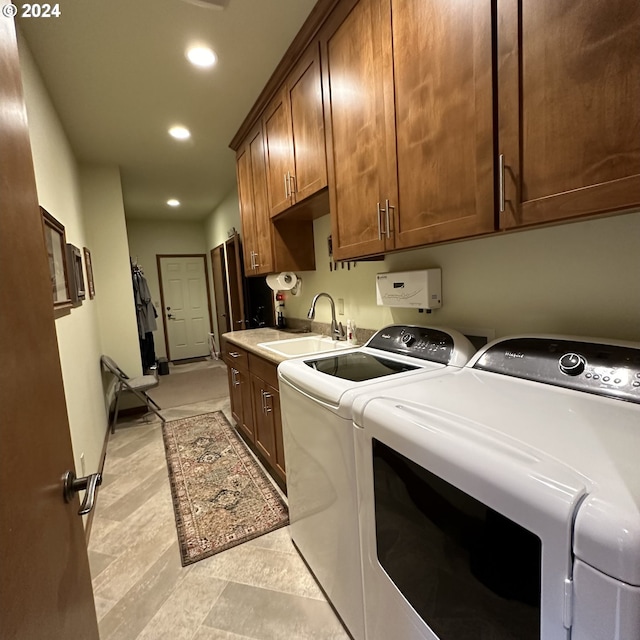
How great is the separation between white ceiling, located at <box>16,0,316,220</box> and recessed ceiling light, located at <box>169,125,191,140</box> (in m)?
0.05

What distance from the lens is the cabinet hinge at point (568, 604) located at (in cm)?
49

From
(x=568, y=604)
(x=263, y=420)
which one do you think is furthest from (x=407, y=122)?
(x=263, y=420)

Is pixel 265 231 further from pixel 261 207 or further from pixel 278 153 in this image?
pixel 278 153

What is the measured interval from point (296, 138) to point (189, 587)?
2.37 m

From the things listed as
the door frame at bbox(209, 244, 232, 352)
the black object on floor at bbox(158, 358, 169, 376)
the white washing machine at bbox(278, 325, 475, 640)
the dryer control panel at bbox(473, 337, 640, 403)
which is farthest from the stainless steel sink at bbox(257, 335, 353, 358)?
the black object on floor at bbox(158, 358, 169, 376)

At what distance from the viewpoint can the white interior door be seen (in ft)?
20.2

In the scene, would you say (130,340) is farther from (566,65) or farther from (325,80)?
(566,65)

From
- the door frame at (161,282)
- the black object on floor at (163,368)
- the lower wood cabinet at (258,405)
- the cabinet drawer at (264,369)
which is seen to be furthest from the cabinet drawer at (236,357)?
the door frame at (161,282)

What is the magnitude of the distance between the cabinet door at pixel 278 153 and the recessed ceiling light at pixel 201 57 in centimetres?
42

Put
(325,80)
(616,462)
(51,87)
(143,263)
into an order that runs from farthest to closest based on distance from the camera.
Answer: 1. (143,263)
2. (51,87)
3. (325,80)
4. (616,462)

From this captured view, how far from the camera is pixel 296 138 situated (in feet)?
6.56

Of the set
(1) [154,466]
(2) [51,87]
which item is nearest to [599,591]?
(1) [154,466]

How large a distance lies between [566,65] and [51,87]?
281cm

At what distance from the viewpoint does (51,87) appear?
2.15 metres
